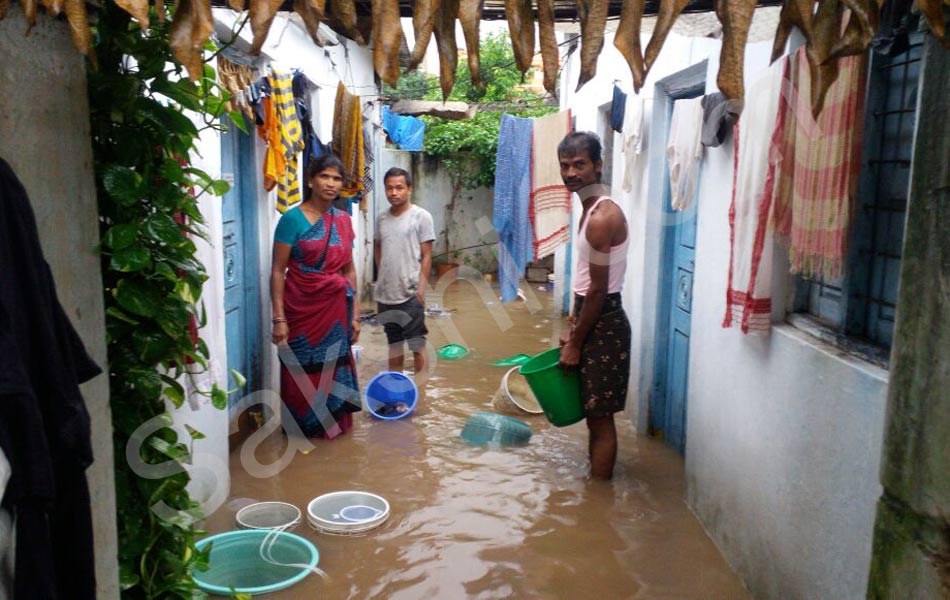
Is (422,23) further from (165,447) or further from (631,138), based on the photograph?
(631,138)

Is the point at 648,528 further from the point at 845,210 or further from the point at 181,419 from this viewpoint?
the point at 181,419

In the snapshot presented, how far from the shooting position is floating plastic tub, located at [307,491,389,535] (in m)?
3.62

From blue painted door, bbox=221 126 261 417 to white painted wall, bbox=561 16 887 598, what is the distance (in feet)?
9.05

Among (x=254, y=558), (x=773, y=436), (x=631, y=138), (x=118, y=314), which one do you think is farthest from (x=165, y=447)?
(x=631, y=138)

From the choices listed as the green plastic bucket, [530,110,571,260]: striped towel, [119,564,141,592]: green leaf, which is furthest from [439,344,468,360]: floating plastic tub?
[119,564,141,592]: green leaf

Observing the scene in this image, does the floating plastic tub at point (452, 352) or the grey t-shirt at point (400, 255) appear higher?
the grey t-shirt at point (400, 255)

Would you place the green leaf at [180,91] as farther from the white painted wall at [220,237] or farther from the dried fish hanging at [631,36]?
the dried fish hanging at [631,36]

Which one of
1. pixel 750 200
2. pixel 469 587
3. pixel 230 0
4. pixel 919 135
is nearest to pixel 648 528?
pixel 469 587

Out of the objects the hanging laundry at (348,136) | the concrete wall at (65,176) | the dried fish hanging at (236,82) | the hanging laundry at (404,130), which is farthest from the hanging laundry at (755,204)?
the hanging laundry at (404,130)

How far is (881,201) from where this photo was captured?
2.54 m

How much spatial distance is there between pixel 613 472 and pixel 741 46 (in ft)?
11.1

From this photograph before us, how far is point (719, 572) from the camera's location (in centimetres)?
336

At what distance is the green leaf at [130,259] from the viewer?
209 centimetres

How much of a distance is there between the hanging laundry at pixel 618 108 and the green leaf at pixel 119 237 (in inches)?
174
